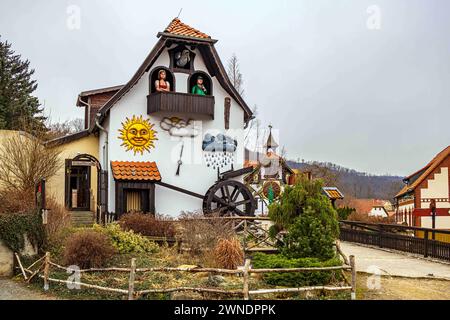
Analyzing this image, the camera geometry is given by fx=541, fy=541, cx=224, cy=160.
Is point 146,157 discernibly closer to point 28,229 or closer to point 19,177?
point 19,177

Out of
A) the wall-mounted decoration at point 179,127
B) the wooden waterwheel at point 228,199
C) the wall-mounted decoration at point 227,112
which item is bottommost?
the wooden waterwheel at point 228,199

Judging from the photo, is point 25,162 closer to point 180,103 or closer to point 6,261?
point 180,103

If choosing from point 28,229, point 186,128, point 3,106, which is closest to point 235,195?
point 186,128

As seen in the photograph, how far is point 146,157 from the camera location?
76.5 ft

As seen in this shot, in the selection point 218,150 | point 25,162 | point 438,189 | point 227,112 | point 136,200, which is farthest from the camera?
point 438,189

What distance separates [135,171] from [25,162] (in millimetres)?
4627

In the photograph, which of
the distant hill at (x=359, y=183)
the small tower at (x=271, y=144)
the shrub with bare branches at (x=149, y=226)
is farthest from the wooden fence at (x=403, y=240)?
the distant hill at (x=359, y=183)

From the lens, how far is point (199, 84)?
2428 centimetres

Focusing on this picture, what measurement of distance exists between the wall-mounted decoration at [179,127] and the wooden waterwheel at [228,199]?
2541mm

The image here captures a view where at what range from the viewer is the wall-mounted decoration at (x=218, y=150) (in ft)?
79.9

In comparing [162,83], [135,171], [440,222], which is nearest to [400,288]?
[135,171]

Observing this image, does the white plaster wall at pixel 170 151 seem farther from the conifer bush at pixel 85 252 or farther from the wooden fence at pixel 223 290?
the wooden fence at pixel 223 290

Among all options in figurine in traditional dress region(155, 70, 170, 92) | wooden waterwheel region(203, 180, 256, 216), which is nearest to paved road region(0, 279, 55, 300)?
wooden waterwheel region(203, 180, 256, 216)
